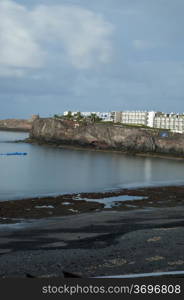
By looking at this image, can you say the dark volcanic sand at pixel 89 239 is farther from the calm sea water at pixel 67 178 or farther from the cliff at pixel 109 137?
the cliff at pixel 109 137

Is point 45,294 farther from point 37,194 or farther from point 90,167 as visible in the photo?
point 90,167

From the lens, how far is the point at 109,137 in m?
138

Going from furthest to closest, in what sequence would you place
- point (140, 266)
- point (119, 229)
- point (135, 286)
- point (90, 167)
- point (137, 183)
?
1. point (90, 167)
2. point (137, 183)
3. point (119, 229)
4. point (140, 266)
5. point (135, 286)

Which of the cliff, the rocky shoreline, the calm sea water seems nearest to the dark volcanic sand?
the rocky shoreline

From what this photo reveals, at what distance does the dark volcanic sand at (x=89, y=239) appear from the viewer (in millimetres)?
14258

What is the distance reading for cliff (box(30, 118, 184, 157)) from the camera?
414ft

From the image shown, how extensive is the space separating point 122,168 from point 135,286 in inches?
3070

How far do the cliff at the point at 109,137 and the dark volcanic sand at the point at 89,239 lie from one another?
87.7 m

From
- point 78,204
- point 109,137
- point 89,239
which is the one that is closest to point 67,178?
point 78,204

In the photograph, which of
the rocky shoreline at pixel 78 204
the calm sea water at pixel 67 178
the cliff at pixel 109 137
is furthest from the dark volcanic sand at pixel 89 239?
the cliff at pixel 109 137

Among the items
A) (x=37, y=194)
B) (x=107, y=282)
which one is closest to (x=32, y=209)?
(x=37, y=194)

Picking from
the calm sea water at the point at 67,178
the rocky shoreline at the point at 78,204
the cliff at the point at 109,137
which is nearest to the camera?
the rocky shoreline at the point at 78,204

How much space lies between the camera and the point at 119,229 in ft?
82.2

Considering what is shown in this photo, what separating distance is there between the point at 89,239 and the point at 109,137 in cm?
11662
